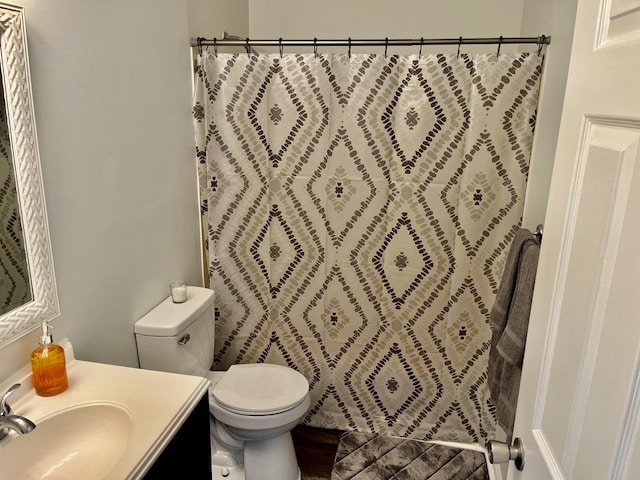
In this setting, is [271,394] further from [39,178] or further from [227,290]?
[39,178]

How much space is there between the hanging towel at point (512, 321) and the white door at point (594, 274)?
0.69m

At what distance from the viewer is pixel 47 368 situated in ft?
3.95

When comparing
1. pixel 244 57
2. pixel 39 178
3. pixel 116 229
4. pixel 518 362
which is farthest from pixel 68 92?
pixel 518 362

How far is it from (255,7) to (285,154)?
1148 mm

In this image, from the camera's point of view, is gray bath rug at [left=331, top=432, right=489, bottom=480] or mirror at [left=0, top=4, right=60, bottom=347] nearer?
mirror at [left=0, top=4, right=60, bottom=347]

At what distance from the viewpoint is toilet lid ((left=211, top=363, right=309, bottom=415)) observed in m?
1.83

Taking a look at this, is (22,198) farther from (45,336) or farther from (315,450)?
(315,450)

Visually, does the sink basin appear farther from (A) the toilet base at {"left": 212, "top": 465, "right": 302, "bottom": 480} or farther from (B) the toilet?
(A) the toilet base at {"left": 212, "top": 465, "right": 302, "bottom": 480}

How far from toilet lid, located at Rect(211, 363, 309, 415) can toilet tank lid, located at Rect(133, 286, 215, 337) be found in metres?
0.33

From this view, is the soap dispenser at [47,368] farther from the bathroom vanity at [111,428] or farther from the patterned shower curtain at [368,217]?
the patterned shower curtain at [368,217]

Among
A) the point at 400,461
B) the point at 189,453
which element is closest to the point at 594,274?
the point at 189,453

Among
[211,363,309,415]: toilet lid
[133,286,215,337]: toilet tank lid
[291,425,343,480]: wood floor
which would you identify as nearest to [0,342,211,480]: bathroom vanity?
[133,286,215,337]: toilet tank lid

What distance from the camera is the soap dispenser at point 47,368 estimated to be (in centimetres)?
120

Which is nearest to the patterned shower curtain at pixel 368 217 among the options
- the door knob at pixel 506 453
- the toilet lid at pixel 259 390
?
the toilet lid at pixel 259 390
